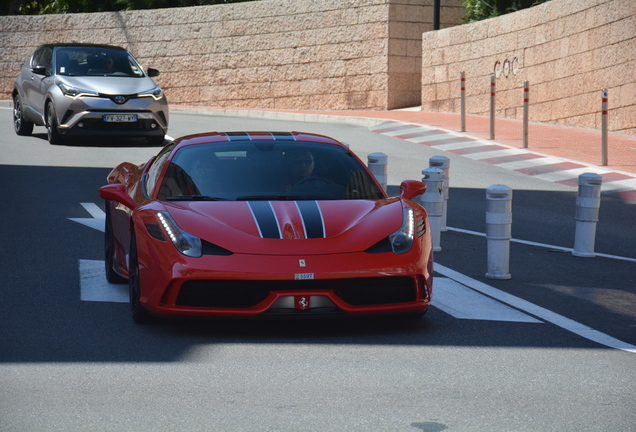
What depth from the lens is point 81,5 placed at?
36.5 meters

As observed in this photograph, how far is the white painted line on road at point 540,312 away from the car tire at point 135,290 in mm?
2383

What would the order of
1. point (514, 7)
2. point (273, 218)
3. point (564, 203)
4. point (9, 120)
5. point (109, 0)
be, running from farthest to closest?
point (109, 0) < point (514, 7) < point (9, 120) < point (564, 203) < point (273, 218)

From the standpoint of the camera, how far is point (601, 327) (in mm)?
5816

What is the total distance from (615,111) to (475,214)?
952 cm

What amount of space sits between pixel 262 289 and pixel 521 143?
1317 cm

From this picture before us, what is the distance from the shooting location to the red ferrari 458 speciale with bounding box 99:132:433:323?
17.4 ft

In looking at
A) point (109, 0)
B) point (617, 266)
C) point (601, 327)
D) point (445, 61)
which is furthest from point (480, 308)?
point (109, 0)

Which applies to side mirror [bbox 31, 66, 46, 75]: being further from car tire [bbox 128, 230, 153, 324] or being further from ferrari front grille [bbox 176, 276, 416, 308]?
ferrari front grille [bbox 176, 276, 416, 308]

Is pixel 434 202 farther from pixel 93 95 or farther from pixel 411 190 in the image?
pixel 93 95

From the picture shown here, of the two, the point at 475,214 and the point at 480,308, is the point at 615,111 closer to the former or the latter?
the point at 475,214

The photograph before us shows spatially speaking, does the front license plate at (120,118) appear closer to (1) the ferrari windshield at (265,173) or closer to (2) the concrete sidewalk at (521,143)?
(2) the concrete sidewalk at (521,143)

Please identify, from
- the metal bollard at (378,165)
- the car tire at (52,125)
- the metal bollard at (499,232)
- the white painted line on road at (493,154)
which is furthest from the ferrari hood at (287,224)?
the car tire at (52,125)

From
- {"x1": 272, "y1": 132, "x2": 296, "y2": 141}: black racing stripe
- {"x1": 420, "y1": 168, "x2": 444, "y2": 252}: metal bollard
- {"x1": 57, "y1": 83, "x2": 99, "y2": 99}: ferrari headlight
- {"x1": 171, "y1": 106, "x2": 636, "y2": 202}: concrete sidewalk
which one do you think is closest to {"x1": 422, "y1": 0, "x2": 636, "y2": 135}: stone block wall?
{"x1": 171, "y1": 106, "x2": 636, "y2": 202}: concrete sidewalk

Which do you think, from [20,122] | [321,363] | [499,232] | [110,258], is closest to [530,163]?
[499,232]
